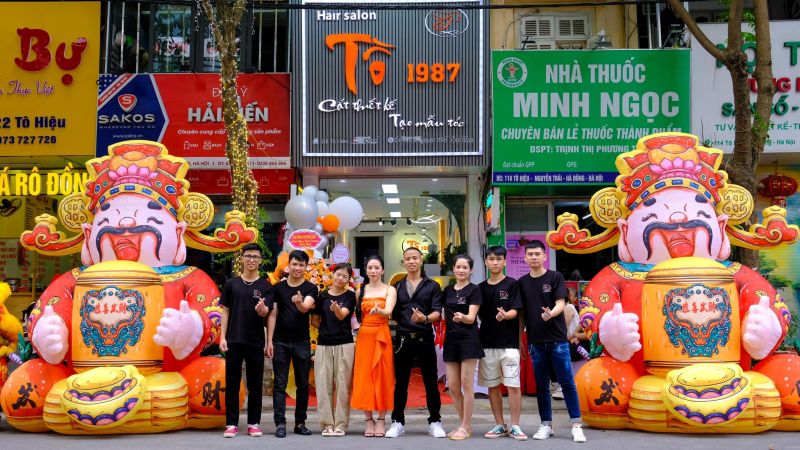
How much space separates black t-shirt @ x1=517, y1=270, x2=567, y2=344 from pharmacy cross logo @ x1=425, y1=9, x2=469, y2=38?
7335 millimetres

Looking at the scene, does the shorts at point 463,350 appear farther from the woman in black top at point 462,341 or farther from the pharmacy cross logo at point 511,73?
the pharmacy cross logo at point 511,73

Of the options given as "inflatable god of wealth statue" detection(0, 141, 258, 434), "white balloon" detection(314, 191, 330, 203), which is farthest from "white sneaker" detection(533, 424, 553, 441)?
"white balloon" detection(314, 191, 330, 203)

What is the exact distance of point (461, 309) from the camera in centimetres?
735

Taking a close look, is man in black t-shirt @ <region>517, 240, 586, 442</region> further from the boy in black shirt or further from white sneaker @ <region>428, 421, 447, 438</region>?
the boy in black shirt

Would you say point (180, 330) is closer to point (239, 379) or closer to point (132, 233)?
point (239, 379)

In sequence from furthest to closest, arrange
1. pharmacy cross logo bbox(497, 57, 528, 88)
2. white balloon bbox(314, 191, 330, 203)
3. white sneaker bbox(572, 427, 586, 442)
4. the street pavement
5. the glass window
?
the glass window < pharmacy cross logo bbox(497, 57, 528, 88) < white balloon bbox(314, 191, 330, 203) < white sneaker bbox(572, 427, 586, 442) < the street pavement

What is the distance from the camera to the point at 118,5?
48.6ft

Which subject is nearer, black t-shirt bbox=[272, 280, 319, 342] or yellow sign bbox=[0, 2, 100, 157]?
black t-shirt bbox=[272, 280, 319, 342]

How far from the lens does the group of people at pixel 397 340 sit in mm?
7293

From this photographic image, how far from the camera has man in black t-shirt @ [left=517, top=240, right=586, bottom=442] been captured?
7.25m

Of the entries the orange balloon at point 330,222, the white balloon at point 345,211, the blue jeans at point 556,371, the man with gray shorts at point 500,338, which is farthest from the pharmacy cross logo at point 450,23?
the blue jeans at point 556,371

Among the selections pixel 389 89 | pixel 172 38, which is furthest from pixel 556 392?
pixel 172 38

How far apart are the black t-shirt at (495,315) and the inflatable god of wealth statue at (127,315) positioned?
2.46m

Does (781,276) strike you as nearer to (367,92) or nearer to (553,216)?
(553,216)
